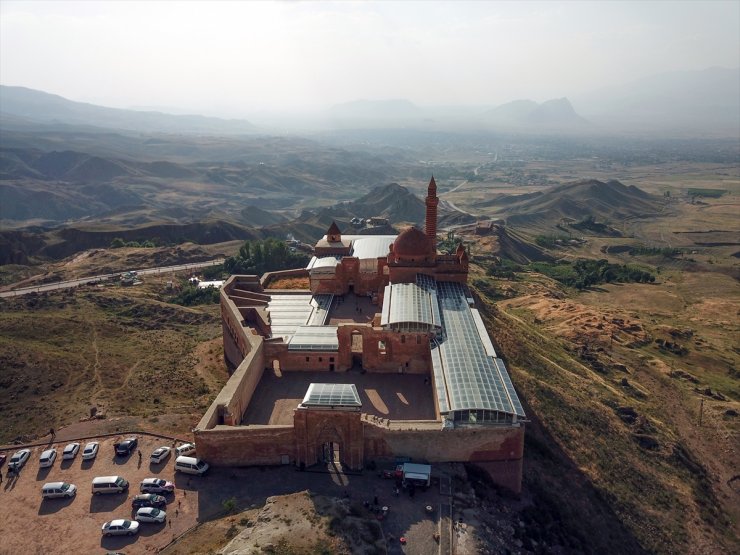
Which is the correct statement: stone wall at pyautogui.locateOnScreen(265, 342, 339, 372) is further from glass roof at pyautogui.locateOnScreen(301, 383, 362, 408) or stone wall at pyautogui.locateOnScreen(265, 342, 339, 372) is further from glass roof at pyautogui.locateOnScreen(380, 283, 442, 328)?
glass roof at pyautogui.locateOnScreen(301, 383, 362, 408)

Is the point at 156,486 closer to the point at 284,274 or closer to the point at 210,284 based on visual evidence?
the point at 284,274

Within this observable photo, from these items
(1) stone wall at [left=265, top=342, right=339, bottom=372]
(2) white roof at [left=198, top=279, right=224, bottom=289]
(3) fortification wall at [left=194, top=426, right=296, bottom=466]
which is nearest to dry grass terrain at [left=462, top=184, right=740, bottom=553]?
(3) fortification wall at [left=194, top=426, right=296, bottom=466]

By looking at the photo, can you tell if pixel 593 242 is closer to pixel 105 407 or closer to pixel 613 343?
pixel 613 343

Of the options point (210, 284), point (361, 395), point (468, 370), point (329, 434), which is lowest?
point (210, 284)

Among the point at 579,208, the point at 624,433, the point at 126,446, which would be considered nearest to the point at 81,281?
the point at 126,446

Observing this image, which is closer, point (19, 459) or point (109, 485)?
point (109, 485)

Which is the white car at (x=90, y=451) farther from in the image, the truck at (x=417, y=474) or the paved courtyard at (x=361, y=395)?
the truck at (x=417, y=474)

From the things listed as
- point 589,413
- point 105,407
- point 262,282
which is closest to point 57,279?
point 262,282
